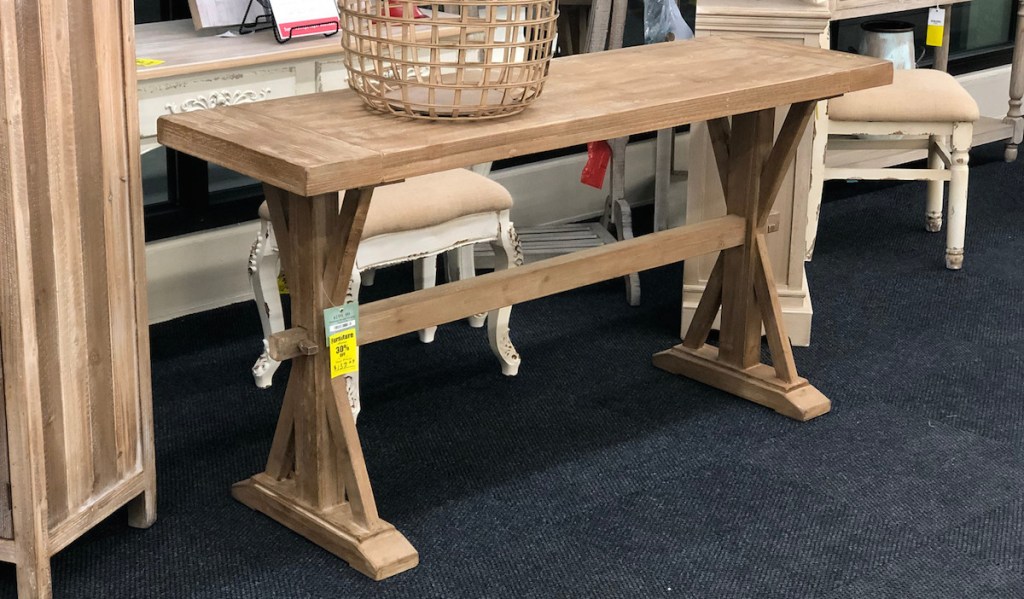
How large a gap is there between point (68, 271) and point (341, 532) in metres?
0.64

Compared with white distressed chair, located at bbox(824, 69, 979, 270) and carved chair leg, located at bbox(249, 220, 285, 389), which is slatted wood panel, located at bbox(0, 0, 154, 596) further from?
white distressed chair, located at bbox(824, 69, 979, 270)

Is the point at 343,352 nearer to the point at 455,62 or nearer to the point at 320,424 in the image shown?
the point at 320,424

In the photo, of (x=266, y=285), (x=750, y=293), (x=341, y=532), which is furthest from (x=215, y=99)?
(x=750, y=293)

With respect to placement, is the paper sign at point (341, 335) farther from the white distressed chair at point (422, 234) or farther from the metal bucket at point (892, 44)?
the metal bucket at point (892, 44)

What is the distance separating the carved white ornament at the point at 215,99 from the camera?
8.46 ft

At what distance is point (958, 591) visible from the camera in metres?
2.17

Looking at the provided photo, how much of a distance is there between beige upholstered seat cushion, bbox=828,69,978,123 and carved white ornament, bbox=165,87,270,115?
167 centimetres

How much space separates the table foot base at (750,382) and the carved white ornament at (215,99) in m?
1.10

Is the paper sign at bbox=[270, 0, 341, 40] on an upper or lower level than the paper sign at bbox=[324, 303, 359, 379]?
upper

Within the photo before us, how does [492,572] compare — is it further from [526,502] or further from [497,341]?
[497,341]

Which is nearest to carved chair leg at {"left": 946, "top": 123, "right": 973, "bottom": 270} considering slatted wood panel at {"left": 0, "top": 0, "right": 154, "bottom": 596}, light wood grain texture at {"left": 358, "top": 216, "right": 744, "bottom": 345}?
light wood grain texture at {"left": 358, "top": 216, "right": 744, "bottom": 345}

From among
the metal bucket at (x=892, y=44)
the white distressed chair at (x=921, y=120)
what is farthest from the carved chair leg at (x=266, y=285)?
the metal bucket at (x=892, y=44)

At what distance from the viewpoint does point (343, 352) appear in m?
2.18

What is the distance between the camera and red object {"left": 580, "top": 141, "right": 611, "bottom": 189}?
132 inches
